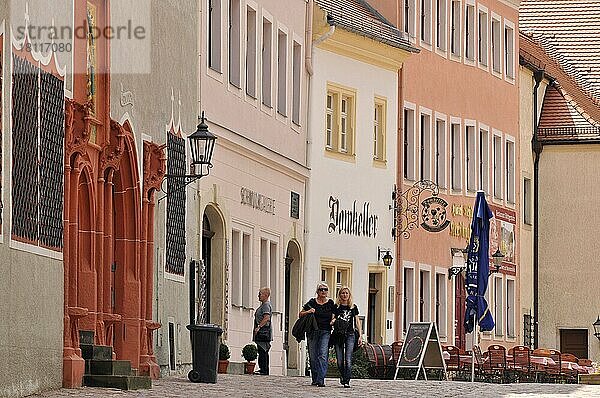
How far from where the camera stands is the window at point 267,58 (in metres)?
36.0

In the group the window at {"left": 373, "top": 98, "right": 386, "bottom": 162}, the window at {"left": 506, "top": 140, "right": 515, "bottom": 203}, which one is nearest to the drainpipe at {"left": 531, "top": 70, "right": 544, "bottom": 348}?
the window at {"left": 506, "top": 140, "right": 515, "bottom": 203}

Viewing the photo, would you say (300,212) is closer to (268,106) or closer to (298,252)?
(298,252)

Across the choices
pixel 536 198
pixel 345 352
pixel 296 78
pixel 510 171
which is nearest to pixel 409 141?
pixel 296 78

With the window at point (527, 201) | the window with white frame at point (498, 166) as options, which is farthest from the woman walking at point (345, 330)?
the window at point (527, 201)

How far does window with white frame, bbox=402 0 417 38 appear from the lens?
147ft

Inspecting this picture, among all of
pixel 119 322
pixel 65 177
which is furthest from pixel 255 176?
pixel 65 177

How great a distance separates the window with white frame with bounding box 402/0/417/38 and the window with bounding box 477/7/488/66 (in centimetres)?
443

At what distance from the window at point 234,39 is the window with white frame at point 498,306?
61.2 feet

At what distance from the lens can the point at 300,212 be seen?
38812 mm

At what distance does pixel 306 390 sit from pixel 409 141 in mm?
20788

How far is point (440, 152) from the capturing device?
47344 mm

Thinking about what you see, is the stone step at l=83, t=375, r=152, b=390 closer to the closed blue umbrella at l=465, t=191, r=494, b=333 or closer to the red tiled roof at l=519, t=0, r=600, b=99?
the closed blue umbrella at l=465, t=191, r=494, b=333

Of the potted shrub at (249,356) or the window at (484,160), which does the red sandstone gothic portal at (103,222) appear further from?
the window at (484,160)

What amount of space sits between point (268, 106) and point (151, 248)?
10113 millimetres
